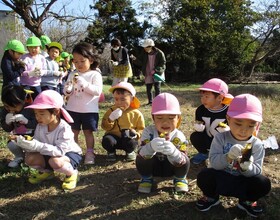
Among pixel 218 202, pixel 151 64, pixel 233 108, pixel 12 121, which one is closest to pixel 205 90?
pixel 233 108

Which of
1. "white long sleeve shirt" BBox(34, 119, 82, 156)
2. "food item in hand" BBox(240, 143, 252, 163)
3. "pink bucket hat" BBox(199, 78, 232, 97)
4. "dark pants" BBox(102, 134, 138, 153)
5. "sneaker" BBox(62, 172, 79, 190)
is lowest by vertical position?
"sneaker" BBox(62, 172, 79, 190)

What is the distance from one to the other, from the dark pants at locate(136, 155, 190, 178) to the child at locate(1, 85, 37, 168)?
127cm

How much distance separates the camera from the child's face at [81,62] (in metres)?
3.62

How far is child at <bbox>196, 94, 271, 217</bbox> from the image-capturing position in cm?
236

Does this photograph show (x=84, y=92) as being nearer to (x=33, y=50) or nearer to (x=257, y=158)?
(x=257, y=158)

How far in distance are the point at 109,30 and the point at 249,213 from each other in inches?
774

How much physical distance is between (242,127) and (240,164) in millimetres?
291

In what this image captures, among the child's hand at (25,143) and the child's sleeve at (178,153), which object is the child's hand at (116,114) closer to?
the child's sleeve at (178,153)

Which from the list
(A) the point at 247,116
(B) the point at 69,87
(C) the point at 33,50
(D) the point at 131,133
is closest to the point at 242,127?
(A) the point at 247,116

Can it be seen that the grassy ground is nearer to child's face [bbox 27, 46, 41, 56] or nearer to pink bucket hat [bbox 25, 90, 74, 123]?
pink bucket hat [bbox 25, 90, 74, 123]

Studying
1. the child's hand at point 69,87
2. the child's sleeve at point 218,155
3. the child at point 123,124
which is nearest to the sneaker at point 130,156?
the child at point 123,124

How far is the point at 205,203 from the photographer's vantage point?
260 centimetres

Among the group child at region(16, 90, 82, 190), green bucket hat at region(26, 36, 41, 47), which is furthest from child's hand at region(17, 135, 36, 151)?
green bucket hat at region(26, 36, 41, 47)

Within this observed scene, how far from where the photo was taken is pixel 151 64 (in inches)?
309
